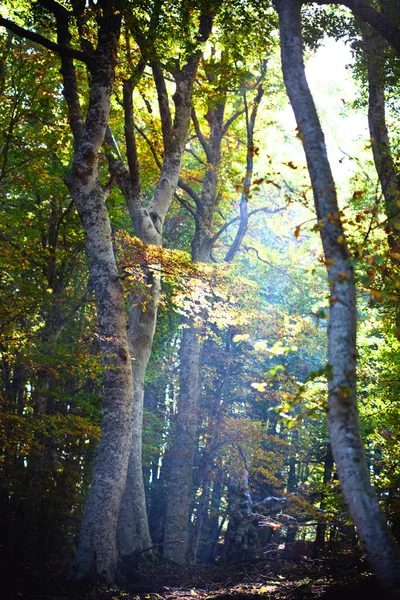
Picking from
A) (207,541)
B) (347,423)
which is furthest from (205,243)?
(207,541)

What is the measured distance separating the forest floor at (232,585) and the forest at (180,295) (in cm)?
5

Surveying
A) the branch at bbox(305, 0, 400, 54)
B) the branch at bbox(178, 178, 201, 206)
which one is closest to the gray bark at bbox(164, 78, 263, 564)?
the branch at bbox(178, 178, 201, 206)

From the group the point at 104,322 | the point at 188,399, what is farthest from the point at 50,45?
the point at 188,399

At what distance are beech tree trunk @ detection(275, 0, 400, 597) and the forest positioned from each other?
1 cm

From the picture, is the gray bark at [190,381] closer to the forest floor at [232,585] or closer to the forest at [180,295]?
the forest at [180,295]

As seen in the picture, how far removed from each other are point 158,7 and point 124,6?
55 cm

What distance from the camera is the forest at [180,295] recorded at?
188 inches

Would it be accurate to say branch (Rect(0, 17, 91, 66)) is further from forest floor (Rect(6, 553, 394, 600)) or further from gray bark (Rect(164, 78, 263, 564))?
forest floor (Rect(6, 553, 394, 600))

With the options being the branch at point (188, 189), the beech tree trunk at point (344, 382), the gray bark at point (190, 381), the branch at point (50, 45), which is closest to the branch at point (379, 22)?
the beech tree trunk at point (344, 382)

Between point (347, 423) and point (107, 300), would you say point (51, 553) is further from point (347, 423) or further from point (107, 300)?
point (347, 423)

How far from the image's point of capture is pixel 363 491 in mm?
3922

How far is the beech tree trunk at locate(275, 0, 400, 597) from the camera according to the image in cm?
387

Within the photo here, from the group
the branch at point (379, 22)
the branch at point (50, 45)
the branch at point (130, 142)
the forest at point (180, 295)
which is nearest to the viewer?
the forest at point (180, 295)

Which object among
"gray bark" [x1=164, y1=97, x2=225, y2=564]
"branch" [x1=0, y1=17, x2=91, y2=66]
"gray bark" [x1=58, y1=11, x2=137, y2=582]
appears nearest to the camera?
"gray bark" [x1=58, y1=11, x2=137, y2=582]
